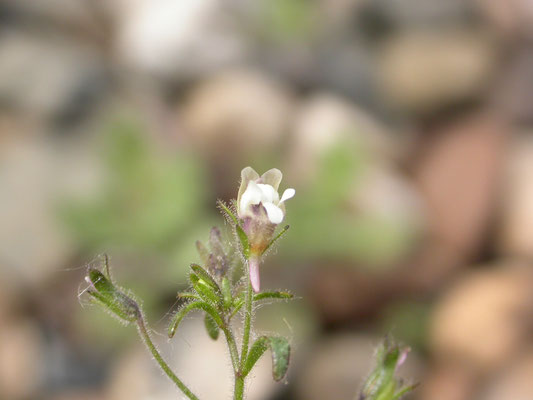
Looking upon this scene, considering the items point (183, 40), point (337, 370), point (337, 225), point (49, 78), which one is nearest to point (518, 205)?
point (337, 225)

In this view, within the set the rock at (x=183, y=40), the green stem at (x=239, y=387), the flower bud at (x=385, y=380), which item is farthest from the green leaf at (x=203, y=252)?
the rock at (x=183, y=40)

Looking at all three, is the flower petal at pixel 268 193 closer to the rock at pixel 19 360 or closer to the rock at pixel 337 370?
the rock at pixel 337 370

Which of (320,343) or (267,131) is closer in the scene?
(320,343)

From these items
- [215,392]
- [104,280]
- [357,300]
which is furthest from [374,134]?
[104,280]

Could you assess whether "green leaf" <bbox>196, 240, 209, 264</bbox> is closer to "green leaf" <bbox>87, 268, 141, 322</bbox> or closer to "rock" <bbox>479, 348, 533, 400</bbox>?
"green leaf" <bbox>87, 268, 141, 322</bbox>

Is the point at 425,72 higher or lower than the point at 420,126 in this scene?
higher

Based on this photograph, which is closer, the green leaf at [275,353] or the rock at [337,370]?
the green leaf at [275,353]

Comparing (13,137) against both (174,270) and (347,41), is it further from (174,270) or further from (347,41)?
(347,41)
